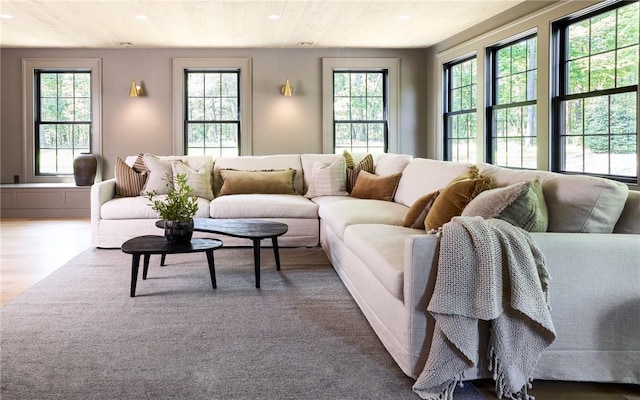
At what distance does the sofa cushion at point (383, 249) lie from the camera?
99.5 inches

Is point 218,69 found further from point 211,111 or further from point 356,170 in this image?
point 356,170

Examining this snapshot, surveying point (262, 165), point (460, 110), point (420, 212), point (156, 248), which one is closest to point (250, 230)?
point (156, 248)

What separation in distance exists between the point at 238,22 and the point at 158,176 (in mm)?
2008

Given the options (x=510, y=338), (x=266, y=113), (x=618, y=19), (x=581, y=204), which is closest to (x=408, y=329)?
(x=510, y=338)

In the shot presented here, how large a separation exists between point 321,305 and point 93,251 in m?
2.79

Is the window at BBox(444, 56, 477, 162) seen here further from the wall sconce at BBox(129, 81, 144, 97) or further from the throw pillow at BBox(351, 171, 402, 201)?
the wall sconce at BBox(129, 81, 144, 97)

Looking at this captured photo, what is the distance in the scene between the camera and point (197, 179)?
231 inches

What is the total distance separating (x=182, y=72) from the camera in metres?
8.18

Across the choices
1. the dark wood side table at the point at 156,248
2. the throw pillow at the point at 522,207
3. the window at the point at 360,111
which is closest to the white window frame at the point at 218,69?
the window at the point at 360,111

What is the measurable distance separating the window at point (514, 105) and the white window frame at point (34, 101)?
5.40 metres

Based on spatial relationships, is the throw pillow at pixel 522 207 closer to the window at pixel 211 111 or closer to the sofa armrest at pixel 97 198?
the sofa armrest at pixel 97 198

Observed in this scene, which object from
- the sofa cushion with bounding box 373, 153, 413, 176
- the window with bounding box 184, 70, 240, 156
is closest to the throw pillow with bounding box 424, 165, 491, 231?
the sofa cushion with bounding box 373, 153, 413, 176

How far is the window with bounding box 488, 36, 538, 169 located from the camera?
5.85m

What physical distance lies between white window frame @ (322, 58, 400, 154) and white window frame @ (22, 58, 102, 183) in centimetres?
323
